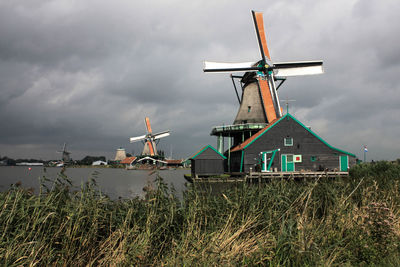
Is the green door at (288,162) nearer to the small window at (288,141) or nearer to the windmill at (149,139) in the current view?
the small window at (288,141)

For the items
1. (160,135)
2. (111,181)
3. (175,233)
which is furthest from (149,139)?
(175,233)

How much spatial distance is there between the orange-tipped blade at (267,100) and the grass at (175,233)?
79.6ft

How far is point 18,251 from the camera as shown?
4.59 meters

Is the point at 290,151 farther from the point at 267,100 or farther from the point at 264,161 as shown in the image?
the point at 267,100

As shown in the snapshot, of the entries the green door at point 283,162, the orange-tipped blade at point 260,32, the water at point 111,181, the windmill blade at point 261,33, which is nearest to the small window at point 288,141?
the green door at point 283,162

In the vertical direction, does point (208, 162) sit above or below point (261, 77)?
below

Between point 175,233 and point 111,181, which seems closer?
point 175,233

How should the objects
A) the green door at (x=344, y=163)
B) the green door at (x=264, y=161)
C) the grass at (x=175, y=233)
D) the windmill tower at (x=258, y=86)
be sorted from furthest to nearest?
the windmill tower at (x=258, y=86) → the green door at (x=344, y=163) → the green door at (x=264, y=161) → the grass at (x=175, y=233)

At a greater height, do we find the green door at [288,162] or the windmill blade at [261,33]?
the windmill blade at [261,33]

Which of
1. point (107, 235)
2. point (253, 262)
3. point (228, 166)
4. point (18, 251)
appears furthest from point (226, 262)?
point (228, 166)

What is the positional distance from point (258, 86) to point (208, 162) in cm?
980

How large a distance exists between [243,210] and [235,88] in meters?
27.7

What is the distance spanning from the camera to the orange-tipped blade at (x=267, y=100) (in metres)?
30.5

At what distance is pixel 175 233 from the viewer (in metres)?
5.93
